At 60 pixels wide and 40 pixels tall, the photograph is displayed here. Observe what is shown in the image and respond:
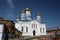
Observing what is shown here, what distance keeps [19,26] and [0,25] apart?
50.6ft

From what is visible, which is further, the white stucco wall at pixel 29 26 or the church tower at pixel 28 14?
the church tower at pixel 28 14

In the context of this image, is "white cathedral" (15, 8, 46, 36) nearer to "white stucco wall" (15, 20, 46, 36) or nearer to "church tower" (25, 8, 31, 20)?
"white stucco wall" (15, 20, 46, 36)

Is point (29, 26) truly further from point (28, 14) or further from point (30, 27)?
point (28, 14)

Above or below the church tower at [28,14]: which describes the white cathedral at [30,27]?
below

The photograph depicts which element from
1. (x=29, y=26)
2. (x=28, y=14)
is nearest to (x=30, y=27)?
(x=29, y=26)

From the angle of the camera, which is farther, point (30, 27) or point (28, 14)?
point (28, 14)

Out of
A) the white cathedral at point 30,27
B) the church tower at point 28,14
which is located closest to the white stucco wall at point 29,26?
the white cathedral at point 30,27

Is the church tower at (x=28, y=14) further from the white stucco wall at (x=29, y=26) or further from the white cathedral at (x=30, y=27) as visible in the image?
the white stucco wall at (x=29, y=26)

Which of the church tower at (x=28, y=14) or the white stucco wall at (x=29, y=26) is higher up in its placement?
the church tower at (x=28, y=14)

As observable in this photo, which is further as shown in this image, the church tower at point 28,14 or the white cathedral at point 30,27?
the church tower at point 28,14

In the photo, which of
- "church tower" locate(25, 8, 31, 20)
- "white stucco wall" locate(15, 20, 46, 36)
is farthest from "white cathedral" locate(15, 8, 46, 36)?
"church tower" locate(25, 8, 31, 20)

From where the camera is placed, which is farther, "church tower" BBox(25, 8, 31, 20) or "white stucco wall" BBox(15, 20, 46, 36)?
"church tower" BBox(25, 8, 31, 20)

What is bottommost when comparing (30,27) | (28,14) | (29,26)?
(30,27)

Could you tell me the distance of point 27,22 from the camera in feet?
141
